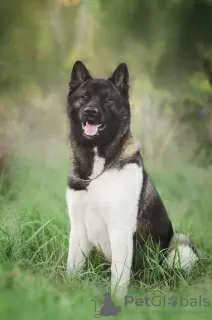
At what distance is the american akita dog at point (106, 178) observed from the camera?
3588 mm

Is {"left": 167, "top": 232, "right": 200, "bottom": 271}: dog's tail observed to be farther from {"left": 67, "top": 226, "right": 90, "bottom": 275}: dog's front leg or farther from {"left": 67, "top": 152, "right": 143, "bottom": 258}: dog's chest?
{"left": 67, "top": 226, "right": 90, "bottom": 275}: dog's front leg

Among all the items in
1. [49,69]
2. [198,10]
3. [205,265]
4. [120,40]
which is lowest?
[205,265]

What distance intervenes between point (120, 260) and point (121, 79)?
1.43 metres

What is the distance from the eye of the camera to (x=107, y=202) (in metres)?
3.57

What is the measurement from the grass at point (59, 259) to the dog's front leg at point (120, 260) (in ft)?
0.32

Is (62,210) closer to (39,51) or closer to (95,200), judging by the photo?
(95,200)

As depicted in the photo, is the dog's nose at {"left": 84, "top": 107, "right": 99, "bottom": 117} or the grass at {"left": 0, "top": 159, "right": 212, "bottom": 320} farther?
the dog's nose at {"left": 84, "top": 107, "right": 99, "bottom": 117}

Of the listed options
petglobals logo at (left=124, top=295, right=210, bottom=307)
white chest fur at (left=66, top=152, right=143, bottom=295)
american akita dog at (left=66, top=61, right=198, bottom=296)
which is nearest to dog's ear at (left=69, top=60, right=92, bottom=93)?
american akita dog at (left=66, top=61, right=198, bottom=296)

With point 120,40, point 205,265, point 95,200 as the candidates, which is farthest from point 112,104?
point 120,40

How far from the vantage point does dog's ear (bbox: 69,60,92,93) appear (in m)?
3.74

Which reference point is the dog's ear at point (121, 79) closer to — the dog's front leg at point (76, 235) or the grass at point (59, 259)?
the dog's front leg at point (76, 235)

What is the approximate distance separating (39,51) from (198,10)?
6.60 feet

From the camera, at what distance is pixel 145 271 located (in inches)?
152

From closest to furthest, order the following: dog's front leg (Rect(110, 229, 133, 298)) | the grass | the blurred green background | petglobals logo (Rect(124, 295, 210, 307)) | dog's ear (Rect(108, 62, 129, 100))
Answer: the grass, petglobals logo (Rect(124, 295, 210, 307)), dog's front leg (Rect(110, 229, 133, 298)), dog's ear (Rect(108, 62, 129, 100)), the blurred green background
